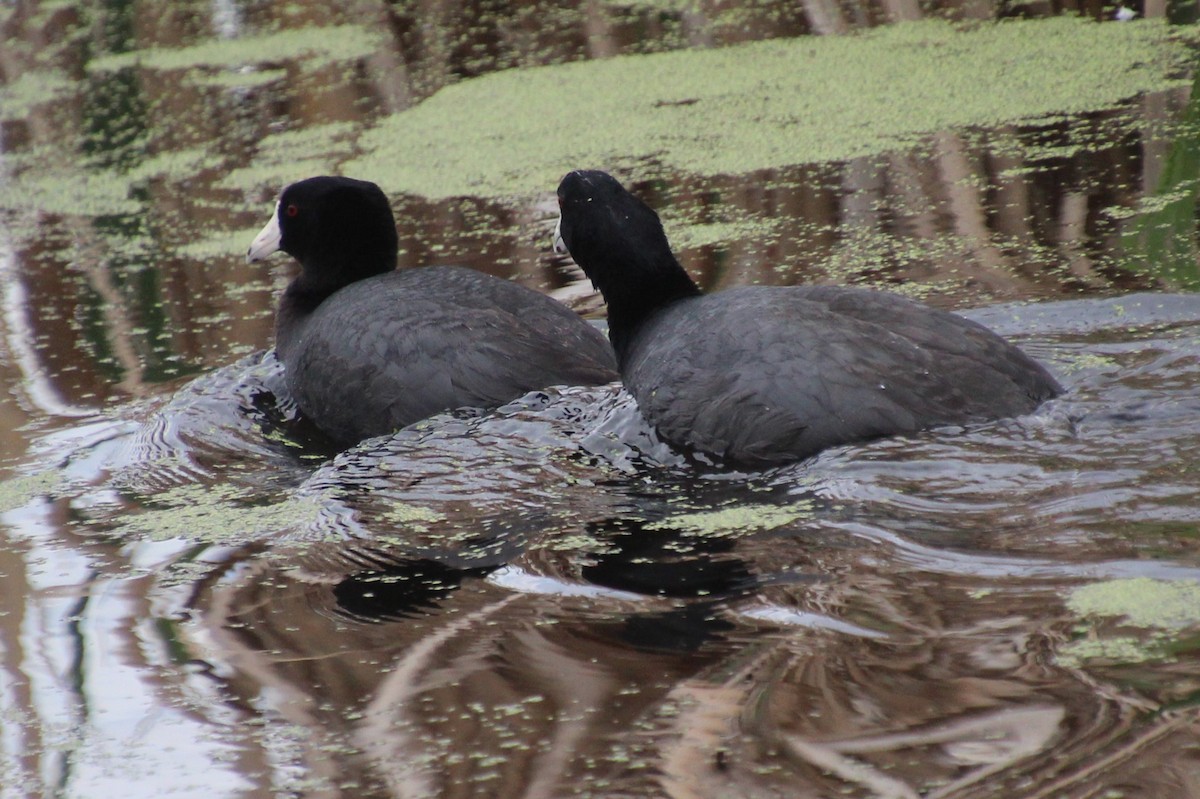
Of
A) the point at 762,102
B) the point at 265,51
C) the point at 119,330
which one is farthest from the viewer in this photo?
the point at 265,51

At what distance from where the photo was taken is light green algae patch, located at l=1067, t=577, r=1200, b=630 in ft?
7.05

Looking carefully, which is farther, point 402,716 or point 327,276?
point 327,276

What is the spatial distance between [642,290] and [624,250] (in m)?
0.12

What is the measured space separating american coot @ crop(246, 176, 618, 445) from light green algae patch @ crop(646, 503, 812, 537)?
88cm

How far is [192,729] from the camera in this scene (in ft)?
7.58

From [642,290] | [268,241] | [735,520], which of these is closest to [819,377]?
[735,520]

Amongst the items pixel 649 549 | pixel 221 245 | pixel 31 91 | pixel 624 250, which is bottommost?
pixel 649 549

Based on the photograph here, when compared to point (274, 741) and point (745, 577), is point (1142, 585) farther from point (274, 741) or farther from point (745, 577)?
point (274, 741)

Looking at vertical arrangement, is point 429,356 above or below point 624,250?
below

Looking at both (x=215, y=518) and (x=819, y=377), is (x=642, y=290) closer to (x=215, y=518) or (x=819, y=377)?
(x=819, y=377)

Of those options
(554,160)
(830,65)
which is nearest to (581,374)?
(554,160)

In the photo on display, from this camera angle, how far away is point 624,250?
3.91 metres

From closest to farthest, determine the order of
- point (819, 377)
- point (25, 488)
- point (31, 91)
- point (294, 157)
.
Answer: point (819, 377) < point (25, 488) < point (294, 157) < point (31, 91)

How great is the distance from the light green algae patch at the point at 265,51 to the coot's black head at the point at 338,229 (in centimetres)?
416
